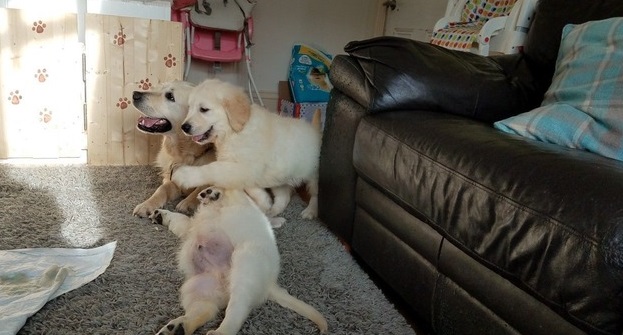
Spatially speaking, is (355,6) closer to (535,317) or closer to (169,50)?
(169,50)

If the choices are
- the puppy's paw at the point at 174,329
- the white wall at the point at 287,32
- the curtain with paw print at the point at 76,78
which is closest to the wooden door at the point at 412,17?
the white wall at the point at 287,32

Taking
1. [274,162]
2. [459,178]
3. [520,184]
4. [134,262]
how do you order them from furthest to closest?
[274,162], [134,262], [459,178], [520,184]

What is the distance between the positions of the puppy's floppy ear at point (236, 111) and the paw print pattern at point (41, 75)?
974 millimetres

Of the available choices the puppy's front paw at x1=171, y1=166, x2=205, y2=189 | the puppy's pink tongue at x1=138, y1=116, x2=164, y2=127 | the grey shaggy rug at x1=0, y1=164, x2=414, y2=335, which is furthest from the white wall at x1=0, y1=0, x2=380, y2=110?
the puppy's front paw at x1=171, y1=166, x2=205, y2=189

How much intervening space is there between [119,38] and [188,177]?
2.72 ft

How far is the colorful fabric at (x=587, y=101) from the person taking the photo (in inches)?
41.6

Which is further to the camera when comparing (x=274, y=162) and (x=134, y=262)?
(x=274, y=162)

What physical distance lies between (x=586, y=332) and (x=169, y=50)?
1.96 metres

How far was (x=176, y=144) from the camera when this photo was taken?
1872mm

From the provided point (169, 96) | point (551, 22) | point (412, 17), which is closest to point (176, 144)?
point (169, 96)

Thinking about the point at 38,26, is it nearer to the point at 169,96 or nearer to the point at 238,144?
the point at 169,96

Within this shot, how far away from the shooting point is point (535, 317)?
2.59 ft

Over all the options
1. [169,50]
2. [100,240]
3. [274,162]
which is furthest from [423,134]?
[169,50]

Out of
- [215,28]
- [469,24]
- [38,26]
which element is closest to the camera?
[38,26]
